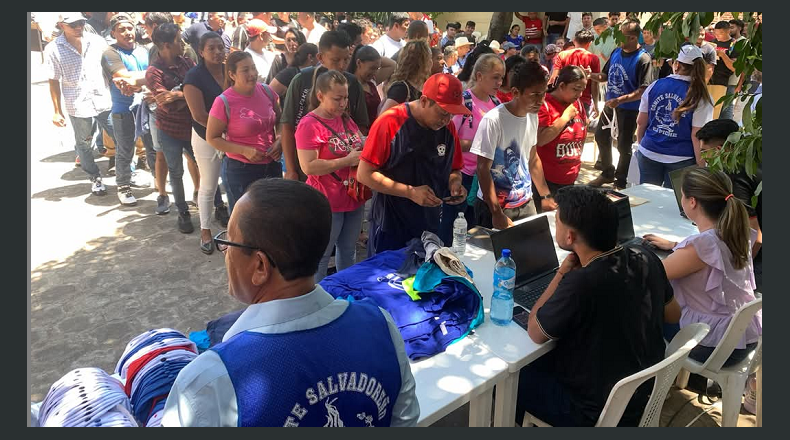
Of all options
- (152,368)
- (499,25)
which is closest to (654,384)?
(152,368)

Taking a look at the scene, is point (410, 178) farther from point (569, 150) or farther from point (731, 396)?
point (731, 396)

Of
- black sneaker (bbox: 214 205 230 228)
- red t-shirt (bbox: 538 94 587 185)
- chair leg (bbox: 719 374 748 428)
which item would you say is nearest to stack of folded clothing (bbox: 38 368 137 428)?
chair leg (bbox: 719 374 748 428)

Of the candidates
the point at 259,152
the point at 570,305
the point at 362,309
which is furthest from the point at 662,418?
the point at 259,152

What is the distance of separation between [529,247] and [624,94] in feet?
15.6

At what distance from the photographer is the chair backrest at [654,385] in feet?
6.30

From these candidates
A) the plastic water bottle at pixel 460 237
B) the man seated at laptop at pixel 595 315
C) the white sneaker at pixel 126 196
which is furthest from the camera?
the white sneaker at pixel 126 196

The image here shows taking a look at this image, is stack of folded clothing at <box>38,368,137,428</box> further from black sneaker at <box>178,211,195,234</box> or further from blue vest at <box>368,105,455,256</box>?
black sneaker at <box>178,211,195,234</box>

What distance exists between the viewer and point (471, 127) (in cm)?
403

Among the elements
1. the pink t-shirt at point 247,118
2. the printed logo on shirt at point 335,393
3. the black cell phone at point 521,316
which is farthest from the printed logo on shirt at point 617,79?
the printed logo on shirt at point 335,393

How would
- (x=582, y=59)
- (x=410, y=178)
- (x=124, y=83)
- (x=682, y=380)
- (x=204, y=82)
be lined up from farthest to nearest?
(x=582, y=59) < (x=124, y=83) < (x=204, y=82) < (x=682, y=380) < (x=410, y=178)

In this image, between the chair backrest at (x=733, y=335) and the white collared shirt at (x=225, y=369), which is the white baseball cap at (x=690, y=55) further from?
the white collared shirt at (x=225, y=369)

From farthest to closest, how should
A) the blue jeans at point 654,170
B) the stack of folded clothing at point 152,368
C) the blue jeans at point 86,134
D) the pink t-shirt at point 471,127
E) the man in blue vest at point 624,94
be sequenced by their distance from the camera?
1. the man in blue vest at point 624,94
2. the blue jeans at point 86,134
3. the blue jeans at point 654,170
4. the pink t-shirt at point 471,127
5. the stack of folded clothing at point 152,368

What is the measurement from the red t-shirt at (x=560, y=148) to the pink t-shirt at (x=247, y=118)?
214 cm

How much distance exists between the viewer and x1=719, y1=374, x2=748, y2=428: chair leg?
2633 mm
